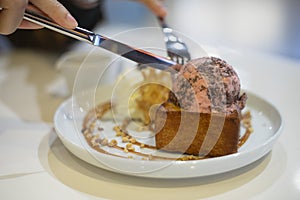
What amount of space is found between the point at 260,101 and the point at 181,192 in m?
0.39

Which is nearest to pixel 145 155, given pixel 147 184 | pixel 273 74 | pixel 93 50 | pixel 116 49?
pixel 147 184

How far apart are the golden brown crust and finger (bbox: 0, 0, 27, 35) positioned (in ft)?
1.13

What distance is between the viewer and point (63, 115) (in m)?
1.00

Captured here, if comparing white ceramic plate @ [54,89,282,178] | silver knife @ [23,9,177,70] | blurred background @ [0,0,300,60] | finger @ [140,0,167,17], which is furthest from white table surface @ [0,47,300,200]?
blurred background @ [0,0,300,60]

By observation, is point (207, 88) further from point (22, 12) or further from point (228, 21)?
point (228, 21)

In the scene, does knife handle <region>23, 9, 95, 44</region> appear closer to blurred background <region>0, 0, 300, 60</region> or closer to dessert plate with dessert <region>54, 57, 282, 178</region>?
dessert plate with dessert <region>54, 57, 282, 178</region>

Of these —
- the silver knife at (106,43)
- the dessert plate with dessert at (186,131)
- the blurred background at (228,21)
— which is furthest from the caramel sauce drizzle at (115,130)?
the blurred background at (228,21)

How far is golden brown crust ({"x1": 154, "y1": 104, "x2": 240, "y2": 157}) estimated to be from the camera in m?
0.83

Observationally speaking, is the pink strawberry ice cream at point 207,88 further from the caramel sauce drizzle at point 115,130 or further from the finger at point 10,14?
the finger at point 10,14

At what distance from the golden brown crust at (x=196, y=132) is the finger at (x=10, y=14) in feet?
1.13

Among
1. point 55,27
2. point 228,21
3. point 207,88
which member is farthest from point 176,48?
point 228,21

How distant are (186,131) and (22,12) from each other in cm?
41

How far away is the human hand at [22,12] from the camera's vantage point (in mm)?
833

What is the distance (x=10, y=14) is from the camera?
2.76 feet
